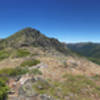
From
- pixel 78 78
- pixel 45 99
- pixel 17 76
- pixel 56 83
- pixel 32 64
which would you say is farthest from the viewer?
pixel 32 64

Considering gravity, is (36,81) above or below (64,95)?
above

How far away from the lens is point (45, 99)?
29.5ft

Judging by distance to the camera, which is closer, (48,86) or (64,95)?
(64,95)

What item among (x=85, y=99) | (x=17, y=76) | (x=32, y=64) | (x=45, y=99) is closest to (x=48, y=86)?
(x=45, y=99)

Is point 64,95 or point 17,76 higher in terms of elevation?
point 17,76

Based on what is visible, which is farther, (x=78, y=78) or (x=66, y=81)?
(x=78, y=78)

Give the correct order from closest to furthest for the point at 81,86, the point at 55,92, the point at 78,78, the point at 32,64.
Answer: the point at 55,92, the point at 81,86, the point at 78,78, the point at 32,64

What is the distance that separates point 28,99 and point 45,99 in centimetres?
159

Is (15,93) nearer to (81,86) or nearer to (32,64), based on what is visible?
(81,86)

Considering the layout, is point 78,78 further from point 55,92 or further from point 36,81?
point 36,81

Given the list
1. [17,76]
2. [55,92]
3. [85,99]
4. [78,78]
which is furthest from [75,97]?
[17,76]

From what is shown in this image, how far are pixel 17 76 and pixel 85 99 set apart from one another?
921 cm

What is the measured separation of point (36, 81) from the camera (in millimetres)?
11328

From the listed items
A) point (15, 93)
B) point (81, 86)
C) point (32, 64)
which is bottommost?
point (15, 93)
